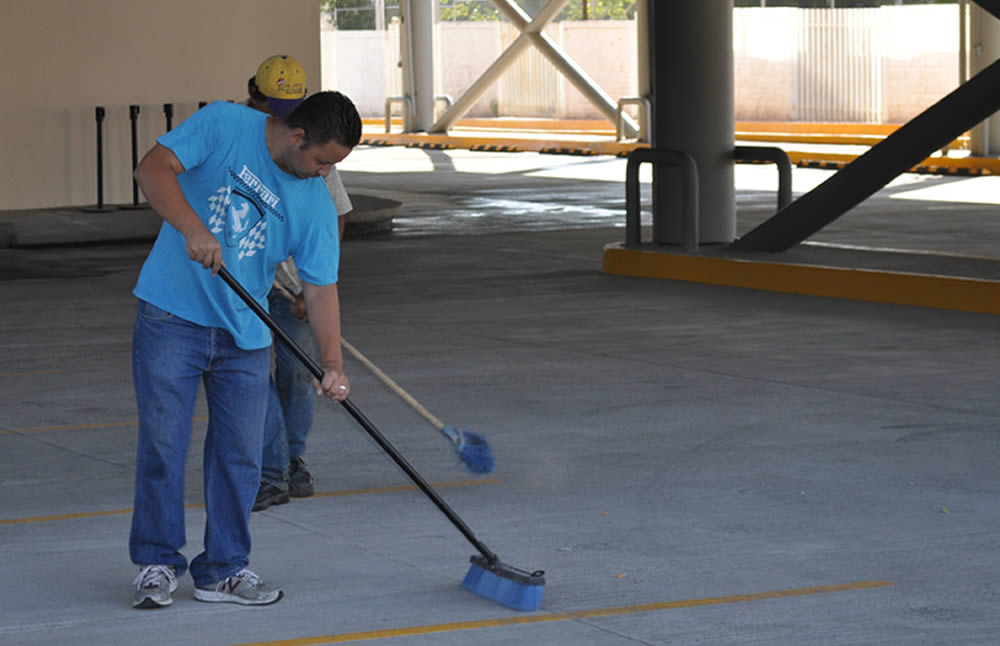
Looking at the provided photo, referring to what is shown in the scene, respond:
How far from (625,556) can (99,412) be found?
4.04m

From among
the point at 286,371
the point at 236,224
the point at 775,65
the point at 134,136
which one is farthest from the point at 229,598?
the point at 775,65

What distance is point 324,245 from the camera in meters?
5.52

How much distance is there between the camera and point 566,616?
18.6 feet

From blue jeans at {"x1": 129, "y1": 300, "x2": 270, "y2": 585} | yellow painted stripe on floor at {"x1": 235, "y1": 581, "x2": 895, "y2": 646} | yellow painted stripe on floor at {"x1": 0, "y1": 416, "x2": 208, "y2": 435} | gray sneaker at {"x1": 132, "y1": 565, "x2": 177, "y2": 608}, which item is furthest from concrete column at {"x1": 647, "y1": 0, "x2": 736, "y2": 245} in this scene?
gray sneaker at {"x1": 132, "y1": 565, "x2": 177, "y2": 608}

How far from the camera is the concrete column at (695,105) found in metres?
16.1

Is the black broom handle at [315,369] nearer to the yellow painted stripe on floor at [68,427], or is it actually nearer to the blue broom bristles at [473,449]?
the blue broom bristles at [473,449]

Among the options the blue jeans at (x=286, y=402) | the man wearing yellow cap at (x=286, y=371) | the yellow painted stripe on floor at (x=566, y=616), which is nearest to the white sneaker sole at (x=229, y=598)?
the yellow painted stripe on floor at (x=566, y=616)

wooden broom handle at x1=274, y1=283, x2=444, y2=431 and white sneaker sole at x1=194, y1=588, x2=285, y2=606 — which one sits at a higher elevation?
wooden broom handle at x1=274, y1=283, x2=444, y2=431

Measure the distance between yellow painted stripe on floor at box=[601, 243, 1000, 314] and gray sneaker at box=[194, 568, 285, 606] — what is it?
28.0ft

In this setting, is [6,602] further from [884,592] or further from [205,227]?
[884,592]

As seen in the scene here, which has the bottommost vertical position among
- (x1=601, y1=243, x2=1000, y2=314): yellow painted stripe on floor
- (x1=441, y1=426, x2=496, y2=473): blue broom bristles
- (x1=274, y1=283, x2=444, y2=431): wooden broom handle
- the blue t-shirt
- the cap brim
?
(x1=601, y1=243, x2=1000, y2=314): yellow painted stripe on floor

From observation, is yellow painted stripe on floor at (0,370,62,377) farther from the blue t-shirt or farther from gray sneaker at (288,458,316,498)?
the blue t-shirt

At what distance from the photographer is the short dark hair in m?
5.26

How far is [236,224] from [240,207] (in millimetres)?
54
